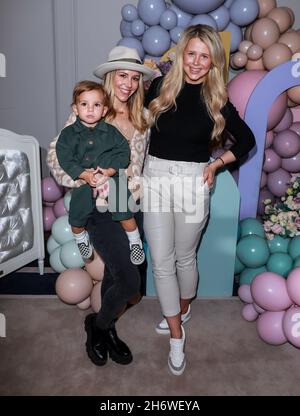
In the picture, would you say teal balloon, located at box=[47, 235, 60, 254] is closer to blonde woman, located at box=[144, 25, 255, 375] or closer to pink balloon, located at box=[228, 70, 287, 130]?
blonde woman, located at box=[144, 25, 255, 375]

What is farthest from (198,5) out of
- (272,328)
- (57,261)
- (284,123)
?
(272,328)

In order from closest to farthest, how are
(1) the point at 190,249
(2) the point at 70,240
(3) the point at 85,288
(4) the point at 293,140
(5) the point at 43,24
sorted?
1. (1) the point at 190,249
2. (3) the point at 85,288
3. (2) the point at 70,240
4. (4) the point at 293,140
5. (5) the point at 43,24

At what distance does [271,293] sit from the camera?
243cm

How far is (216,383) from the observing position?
7.06ft

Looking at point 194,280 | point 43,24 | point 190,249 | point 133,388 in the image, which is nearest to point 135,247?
point 190,249

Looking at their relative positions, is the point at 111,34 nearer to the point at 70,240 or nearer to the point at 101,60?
the point at 101,60

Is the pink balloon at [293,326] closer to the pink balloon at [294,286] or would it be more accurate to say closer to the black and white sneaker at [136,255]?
the pink balloon at [294,286]

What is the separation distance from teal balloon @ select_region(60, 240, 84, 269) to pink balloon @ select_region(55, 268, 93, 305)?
14 cm

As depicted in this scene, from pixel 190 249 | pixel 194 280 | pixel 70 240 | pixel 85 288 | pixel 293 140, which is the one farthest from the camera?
pixel 293 140

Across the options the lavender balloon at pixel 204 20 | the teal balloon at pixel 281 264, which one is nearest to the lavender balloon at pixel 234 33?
the lavender balloon at pixel 204 20

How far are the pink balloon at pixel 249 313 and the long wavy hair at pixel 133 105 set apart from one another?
1.44 metres

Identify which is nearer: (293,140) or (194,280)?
(194,280)

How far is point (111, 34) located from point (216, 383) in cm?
333

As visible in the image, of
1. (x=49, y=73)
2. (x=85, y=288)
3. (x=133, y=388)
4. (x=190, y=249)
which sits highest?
(x=49, y=73)
